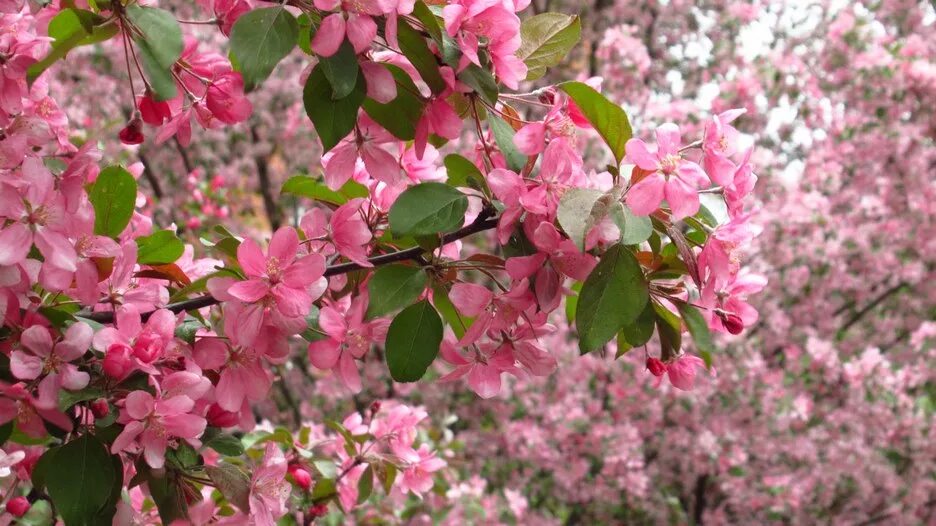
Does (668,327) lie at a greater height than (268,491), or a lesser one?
greater

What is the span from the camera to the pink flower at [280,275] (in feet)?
3.41

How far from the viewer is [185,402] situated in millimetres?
1043

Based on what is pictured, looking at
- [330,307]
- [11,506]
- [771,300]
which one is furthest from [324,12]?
[771,300]

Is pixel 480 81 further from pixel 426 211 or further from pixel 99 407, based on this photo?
pixel 99 407

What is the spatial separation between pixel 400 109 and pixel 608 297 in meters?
0.33

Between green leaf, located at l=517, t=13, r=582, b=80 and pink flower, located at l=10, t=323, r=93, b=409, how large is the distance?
2.04 feet

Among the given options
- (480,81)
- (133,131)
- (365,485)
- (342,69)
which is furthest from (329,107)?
(365,485)

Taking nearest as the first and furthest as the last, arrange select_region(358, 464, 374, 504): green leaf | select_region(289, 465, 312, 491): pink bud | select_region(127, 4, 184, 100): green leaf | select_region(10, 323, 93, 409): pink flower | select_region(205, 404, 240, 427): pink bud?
select_region(127, 4, 184, 100): green leaf < select_region(10, 323, 93, 409): pink flower < select_region(205, 404, 240, 427): pink bud < select_region(289, 465, 312, 491): pink bud < select_region(358, 464, 374, 504): green leaf

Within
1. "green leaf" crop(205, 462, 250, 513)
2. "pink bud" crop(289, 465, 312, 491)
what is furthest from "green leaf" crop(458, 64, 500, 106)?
"pink bud" crop(289, 465, 312, 491)

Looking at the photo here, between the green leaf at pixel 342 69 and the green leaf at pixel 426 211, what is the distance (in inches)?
5.6

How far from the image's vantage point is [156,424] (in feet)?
3.43

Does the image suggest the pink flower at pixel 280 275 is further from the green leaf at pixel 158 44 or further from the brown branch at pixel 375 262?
the green leaf at pixel 158 44

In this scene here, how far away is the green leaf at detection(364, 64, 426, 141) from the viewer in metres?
1.08

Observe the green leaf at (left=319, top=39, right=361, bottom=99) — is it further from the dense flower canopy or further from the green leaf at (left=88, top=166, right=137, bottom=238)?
the green leaf at (left=88, top=166, right=137, bottom=238)
